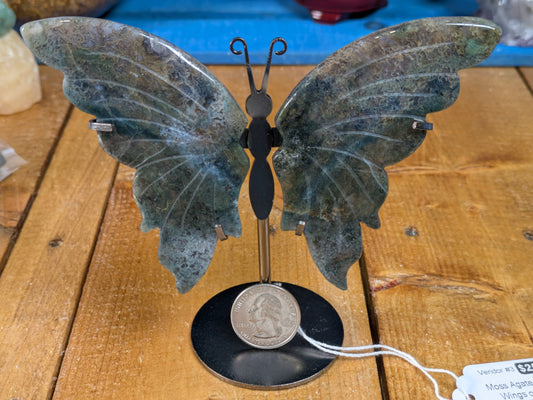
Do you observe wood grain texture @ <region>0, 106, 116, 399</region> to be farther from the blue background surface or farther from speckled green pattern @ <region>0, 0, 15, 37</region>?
the blue background surface

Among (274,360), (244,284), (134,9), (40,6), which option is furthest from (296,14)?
(274,360)

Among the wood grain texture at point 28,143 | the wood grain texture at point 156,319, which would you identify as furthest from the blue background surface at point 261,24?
the wood grain texture at point 156,319

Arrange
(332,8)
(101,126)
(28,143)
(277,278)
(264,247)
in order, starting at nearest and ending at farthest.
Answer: (101,126)
(264,247)
(277,278)
(28,143)
(332,8)

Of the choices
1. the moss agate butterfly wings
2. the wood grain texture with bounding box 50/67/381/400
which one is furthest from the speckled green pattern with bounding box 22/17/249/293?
the wood grain texture with bounding box 50/67/381/400

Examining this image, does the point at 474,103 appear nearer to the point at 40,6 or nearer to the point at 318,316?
the point at 318,316

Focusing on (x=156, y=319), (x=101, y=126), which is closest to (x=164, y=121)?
(x=101, y=126)

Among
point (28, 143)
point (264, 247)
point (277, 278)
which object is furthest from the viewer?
point (28, 143)

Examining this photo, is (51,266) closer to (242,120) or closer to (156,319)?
(156,319)

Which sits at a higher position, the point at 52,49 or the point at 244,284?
the point at 52,49
